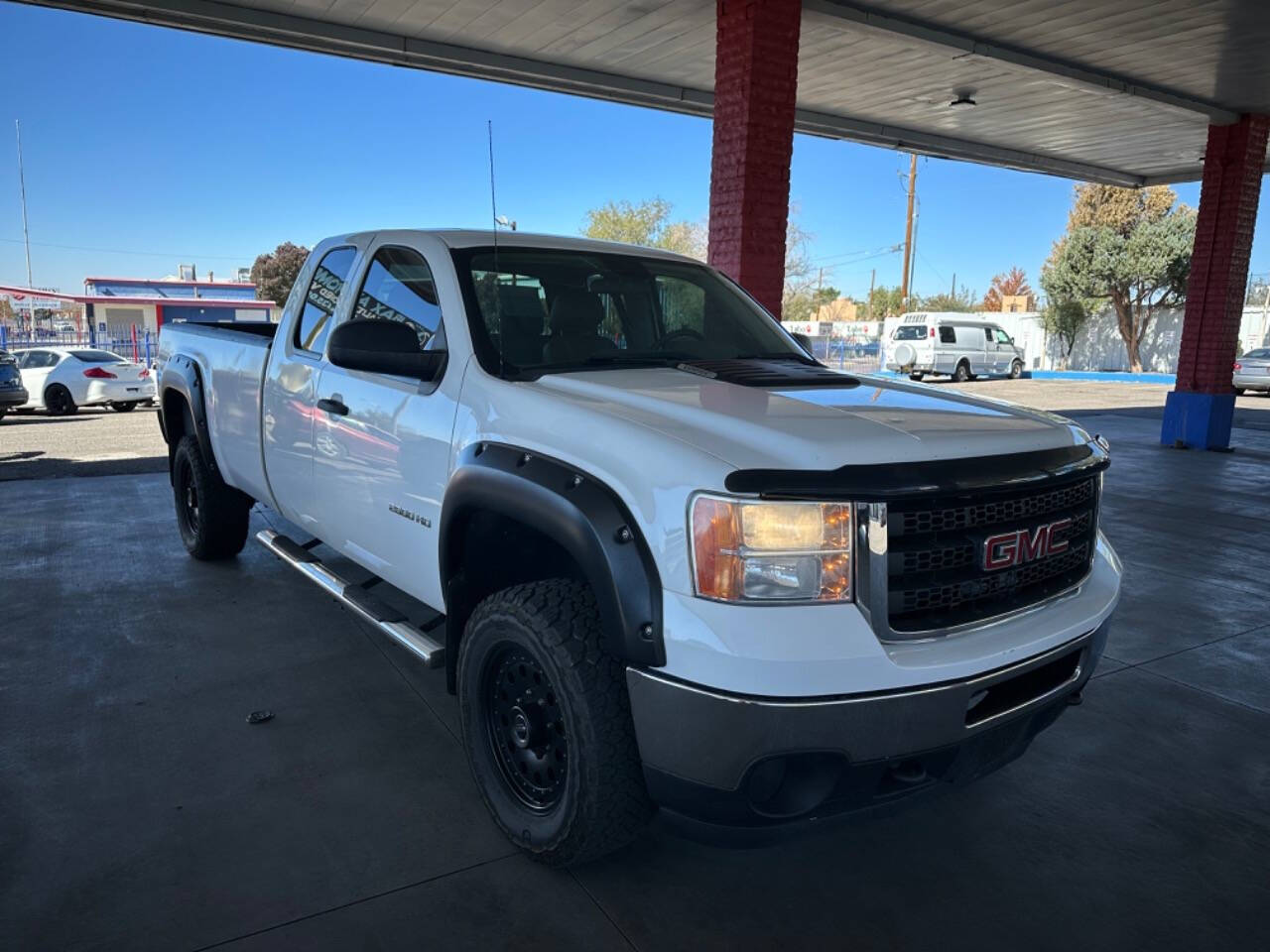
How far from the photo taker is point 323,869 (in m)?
2.52

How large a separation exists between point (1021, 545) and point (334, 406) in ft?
8.25

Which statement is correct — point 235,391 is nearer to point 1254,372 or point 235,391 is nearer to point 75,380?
point 75,380

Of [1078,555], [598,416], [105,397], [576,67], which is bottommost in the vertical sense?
[105,397]

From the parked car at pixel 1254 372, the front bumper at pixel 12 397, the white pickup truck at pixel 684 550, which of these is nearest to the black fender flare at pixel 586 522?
the white pickup truck at pixel 684 550

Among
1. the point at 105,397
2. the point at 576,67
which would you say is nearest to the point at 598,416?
the point at 576,67

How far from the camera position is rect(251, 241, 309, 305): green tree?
64.6 meters

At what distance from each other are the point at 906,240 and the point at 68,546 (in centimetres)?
3624

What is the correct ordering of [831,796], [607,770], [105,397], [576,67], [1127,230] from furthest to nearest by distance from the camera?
1. [1127,230]
2. [105,397]
3. [576,67]
4. [607,770]
5. [831,796]

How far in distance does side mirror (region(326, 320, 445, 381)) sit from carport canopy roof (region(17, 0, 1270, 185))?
6.85 metres

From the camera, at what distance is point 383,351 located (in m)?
2.95

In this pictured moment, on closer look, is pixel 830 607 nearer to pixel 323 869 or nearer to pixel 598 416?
pixel 598 416

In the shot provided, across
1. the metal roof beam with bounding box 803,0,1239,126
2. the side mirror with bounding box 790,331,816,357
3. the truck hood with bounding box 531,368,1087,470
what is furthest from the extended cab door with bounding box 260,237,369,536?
the metal roof beam with bounding box 803,0,1239,126

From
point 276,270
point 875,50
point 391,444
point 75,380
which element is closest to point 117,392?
point 75,380

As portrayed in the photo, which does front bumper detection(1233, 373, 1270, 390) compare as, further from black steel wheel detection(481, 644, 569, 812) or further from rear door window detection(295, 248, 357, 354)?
black steel wheel detection(481, 644, 569, 812)
